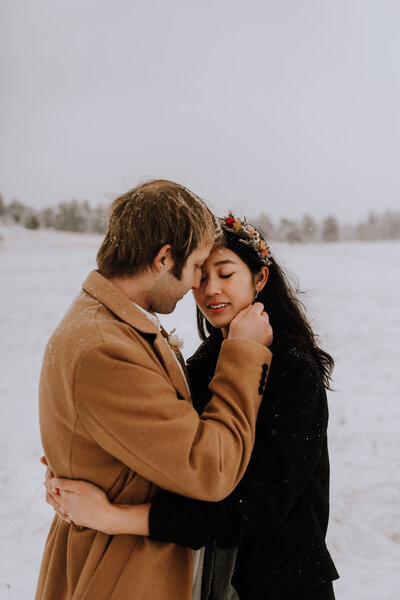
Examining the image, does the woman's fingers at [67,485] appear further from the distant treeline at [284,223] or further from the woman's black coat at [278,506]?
the distant treeline at [284,223]

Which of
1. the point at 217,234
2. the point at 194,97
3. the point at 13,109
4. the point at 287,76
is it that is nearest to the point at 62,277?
the point at 13,109

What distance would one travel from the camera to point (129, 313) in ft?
4.49

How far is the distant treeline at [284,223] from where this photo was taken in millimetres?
11492

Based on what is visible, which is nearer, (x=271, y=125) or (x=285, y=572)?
(x=285, y=572)

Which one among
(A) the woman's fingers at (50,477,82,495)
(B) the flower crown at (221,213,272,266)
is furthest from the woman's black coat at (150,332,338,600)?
(B) the flower crown at (221,213,272,266)

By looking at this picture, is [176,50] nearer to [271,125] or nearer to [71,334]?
[271,125]

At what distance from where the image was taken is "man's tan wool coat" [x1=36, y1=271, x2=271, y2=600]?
47.0 inches

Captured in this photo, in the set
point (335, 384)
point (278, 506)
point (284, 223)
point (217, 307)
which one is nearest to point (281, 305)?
point (217, 307)

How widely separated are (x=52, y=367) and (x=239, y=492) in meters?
0.65

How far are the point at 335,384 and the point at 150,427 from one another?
6.17m

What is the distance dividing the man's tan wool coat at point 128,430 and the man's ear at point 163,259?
0.14m

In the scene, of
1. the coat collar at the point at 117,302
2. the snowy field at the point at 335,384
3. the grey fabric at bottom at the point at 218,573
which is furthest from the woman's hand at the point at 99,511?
the snowy field at the point at 335,384

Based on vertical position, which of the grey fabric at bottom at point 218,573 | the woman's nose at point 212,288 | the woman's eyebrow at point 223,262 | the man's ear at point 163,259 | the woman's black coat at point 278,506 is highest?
the man's ear at point 163,259

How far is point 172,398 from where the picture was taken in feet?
4.10
